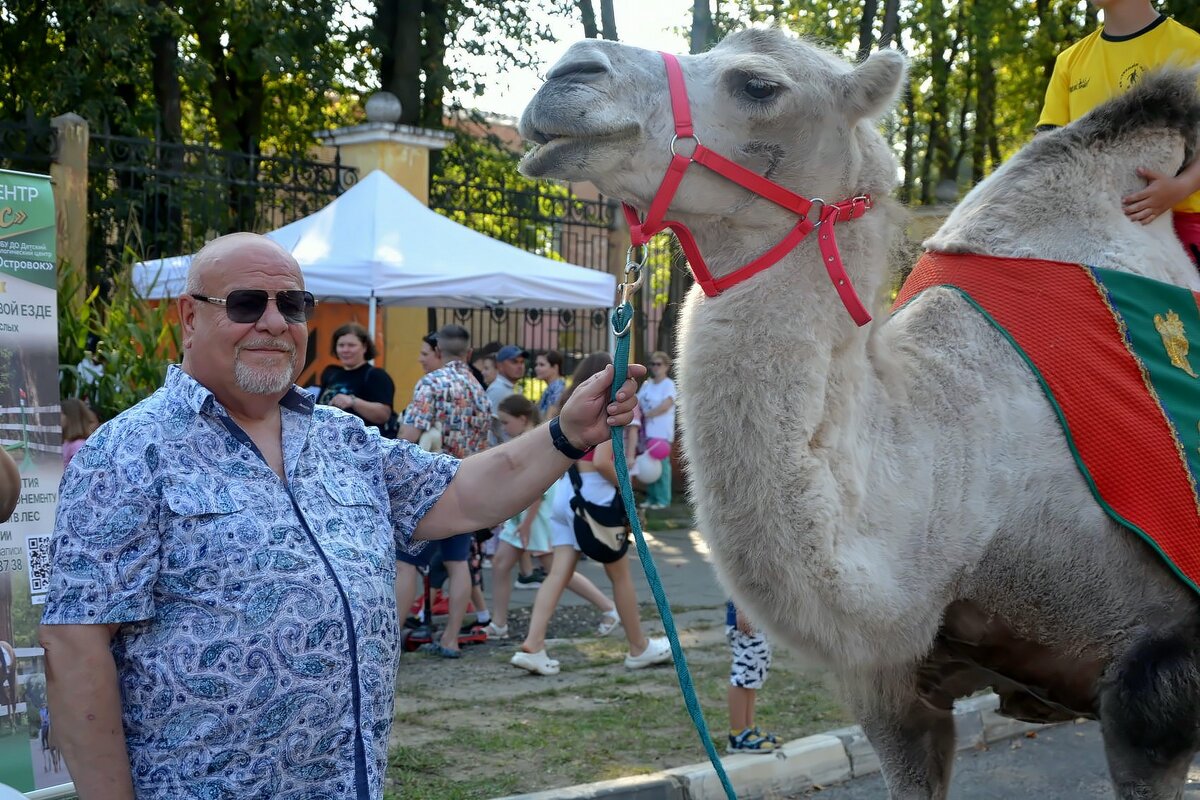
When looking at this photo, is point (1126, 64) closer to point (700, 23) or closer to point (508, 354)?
point (508, 354)

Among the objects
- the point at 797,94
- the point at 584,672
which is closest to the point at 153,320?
the point at 584,672

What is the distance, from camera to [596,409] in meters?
2.96

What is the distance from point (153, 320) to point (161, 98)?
11006 millimetres

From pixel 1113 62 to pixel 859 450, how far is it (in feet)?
6.34

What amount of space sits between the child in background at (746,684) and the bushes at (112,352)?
10.7 feet

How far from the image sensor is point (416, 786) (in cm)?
520

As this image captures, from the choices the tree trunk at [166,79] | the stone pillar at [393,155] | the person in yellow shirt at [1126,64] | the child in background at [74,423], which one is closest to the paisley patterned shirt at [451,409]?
the child in background at [74,423]

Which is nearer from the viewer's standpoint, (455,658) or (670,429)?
(455,658)

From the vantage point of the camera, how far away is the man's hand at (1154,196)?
3.49 meters

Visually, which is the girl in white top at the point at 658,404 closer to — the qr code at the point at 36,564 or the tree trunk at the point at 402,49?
the tree trunk at the point at 402,49

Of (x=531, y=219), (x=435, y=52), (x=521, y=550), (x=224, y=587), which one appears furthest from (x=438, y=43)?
(x=224, y=587)

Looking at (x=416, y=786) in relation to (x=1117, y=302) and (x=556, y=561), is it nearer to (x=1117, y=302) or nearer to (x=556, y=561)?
(x=556, y=561)

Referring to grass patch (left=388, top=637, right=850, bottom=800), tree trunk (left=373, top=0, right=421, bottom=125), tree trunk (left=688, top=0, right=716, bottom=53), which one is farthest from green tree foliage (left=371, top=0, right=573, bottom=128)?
grass patch (left=388, top=637, right=850, bottom=800)

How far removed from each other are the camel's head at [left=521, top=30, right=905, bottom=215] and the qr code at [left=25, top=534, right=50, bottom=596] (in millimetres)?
2908
